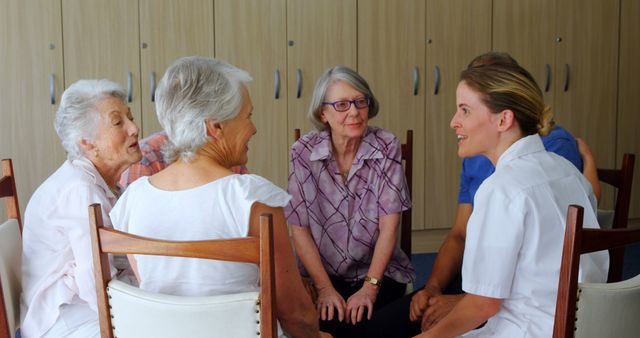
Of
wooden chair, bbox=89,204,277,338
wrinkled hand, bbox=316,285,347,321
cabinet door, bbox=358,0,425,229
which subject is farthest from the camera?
cabinet door, bbox=358,0,425,229

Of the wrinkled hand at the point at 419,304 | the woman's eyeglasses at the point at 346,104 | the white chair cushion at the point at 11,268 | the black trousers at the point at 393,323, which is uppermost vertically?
the woman's eyeglasses at the point at 346,104

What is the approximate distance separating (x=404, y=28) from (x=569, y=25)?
117cm

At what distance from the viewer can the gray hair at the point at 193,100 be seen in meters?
1.57

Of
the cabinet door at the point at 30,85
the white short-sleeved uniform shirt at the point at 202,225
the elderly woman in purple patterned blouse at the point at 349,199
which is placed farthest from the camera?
the cabinet door at the point at 30,85

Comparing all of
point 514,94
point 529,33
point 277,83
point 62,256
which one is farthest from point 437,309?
point 529,33

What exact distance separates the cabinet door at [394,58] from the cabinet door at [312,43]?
89 mm

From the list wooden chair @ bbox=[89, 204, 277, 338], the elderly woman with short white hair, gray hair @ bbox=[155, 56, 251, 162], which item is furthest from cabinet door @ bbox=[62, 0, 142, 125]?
wooden chair @ bbox=[89, 204, 277, 338]

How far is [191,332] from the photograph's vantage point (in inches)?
51.8

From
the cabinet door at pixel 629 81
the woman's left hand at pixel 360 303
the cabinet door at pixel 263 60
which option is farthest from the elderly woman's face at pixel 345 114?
the cabinet door at pixel 629 81

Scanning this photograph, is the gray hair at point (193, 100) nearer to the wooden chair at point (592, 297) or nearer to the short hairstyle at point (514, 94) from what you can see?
the short hairstyle at point (514, 94)

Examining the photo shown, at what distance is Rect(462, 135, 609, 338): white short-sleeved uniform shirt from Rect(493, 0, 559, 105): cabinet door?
318cm

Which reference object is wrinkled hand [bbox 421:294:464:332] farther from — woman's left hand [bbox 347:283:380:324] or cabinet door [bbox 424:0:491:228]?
cabinet door [bbox 424:0:491:228]

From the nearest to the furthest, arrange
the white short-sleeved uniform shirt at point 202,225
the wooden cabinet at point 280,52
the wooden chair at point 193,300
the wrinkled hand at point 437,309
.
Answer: the wooden chair at point 193,300, the white short-sleeved uniform shirt at point 202,225, the wrinkled hand at point 437,309, the wooden cabinet at point 280,52

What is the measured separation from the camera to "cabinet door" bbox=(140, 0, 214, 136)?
4176 millimetres
